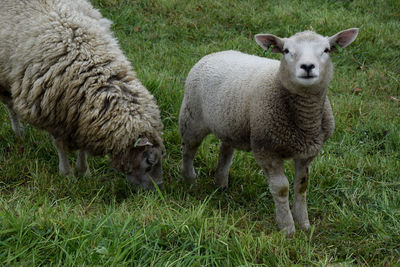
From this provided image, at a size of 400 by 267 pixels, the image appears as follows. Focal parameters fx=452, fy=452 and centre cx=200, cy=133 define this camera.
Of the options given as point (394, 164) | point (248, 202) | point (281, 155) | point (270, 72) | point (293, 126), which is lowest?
point (248, 202)

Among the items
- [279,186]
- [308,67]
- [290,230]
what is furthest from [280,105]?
[290,230]

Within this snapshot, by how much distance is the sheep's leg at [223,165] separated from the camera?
152 inches

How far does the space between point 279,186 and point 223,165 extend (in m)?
0.89

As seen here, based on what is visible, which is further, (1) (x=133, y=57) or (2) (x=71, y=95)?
(1) (x=133, y=57)

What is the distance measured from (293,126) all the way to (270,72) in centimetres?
46

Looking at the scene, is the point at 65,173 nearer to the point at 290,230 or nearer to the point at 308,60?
the point at 290,230

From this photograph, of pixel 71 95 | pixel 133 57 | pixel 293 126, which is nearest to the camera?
pixel 293 126

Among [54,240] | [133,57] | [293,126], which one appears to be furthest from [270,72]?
[133,57]

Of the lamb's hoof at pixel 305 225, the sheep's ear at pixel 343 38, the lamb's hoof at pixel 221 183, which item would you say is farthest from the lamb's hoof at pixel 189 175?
the sheep's ear at pixel 343 38

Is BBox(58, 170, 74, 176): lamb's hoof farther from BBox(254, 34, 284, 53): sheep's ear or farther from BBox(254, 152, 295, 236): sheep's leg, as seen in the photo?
BBox(254, 34, 284, 53): sheep's ear

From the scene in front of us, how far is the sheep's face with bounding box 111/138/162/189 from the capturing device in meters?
3.51

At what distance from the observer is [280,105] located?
2986 millimetres

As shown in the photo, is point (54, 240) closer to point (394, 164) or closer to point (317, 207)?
point (317, 207)

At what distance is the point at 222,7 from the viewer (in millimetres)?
7422
